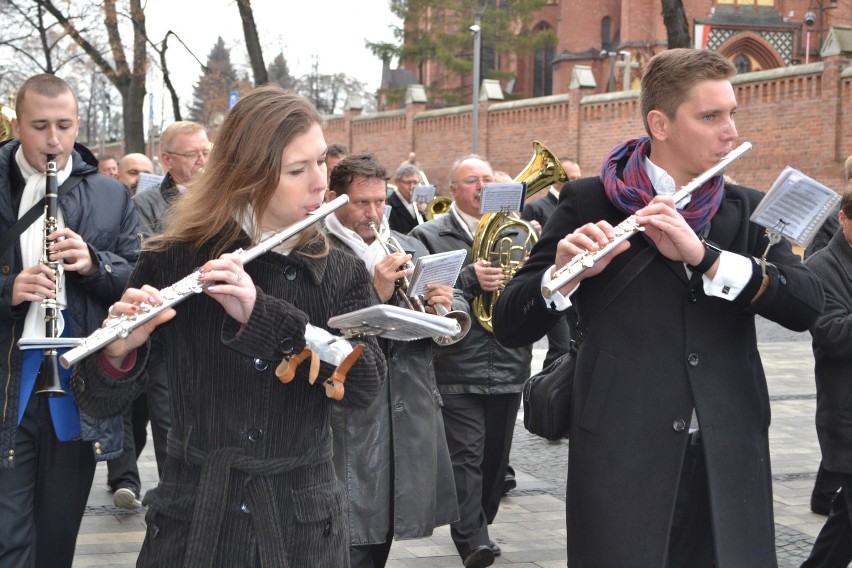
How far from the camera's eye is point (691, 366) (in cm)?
340

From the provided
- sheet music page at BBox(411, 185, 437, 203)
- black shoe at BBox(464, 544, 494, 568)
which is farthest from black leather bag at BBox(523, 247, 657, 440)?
sheet music page at BBox(411, 185, 437, 203)

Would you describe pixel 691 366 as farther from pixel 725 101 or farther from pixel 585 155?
pixel 585 155

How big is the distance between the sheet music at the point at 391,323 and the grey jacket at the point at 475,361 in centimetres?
340

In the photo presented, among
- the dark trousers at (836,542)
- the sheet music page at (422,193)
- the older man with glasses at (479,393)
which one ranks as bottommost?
the dark trousers at (836,542)

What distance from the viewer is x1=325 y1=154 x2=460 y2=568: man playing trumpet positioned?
485 centimetres

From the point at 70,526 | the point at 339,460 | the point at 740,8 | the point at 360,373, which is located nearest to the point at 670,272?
the point at 360,373

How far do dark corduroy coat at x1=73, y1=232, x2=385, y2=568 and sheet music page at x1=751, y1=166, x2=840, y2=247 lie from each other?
1.24 meters

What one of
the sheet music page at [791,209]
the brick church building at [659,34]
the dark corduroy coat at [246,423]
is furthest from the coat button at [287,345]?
the brick church building at [659,34]

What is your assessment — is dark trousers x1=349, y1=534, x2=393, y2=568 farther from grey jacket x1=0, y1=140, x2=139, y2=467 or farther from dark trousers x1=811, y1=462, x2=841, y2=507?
dark trousers x1=811, y1=462, x2=841, y2=507

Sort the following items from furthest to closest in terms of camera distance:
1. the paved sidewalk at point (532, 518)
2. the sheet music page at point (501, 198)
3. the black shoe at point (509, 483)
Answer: the black shoe at point (509, 483) < the sheet music page at point (501, 198) < the paved sidewalk at point (532, 518)

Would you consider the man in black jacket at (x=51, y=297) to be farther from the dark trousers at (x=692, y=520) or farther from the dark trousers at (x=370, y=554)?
the dark trousers at (x=692, y=520)

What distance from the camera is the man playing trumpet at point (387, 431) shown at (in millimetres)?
4848

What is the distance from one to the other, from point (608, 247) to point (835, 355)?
2.36 m

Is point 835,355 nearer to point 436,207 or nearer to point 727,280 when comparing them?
point 727,280
